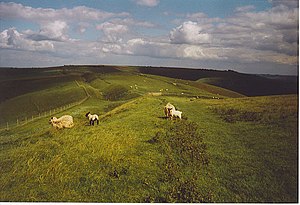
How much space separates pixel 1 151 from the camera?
1097cm

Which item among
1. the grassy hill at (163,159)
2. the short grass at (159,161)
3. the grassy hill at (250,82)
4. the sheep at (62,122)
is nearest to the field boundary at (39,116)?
the grassy hill at (163,159)

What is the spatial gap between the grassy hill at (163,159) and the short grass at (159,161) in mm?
29

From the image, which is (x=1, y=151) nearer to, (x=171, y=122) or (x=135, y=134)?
(x=135, y=134)

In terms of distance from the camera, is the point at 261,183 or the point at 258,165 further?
the point at 258,165

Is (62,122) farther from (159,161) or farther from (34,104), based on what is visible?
(34,104)

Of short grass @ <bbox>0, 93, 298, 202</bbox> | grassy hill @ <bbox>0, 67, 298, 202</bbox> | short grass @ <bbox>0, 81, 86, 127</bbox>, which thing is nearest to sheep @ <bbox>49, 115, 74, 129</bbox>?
grassy hill @ <bbox>0, 67, 298, 202</bbox>

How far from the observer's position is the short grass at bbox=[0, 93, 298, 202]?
8320 millimetres

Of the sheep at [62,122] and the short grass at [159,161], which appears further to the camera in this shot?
the sheep at [62,122]

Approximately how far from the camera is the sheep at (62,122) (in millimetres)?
12820

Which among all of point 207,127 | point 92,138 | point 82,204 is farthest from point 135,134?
point 82,204

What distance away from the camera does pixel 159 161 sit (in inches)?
369

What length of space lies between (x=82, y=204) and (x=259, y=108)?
8.65 metres

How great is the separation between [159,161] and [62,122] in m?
5.57

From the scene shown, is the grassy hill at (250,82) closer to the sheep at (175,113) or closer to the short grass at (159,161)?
the short grass at (159,161)
